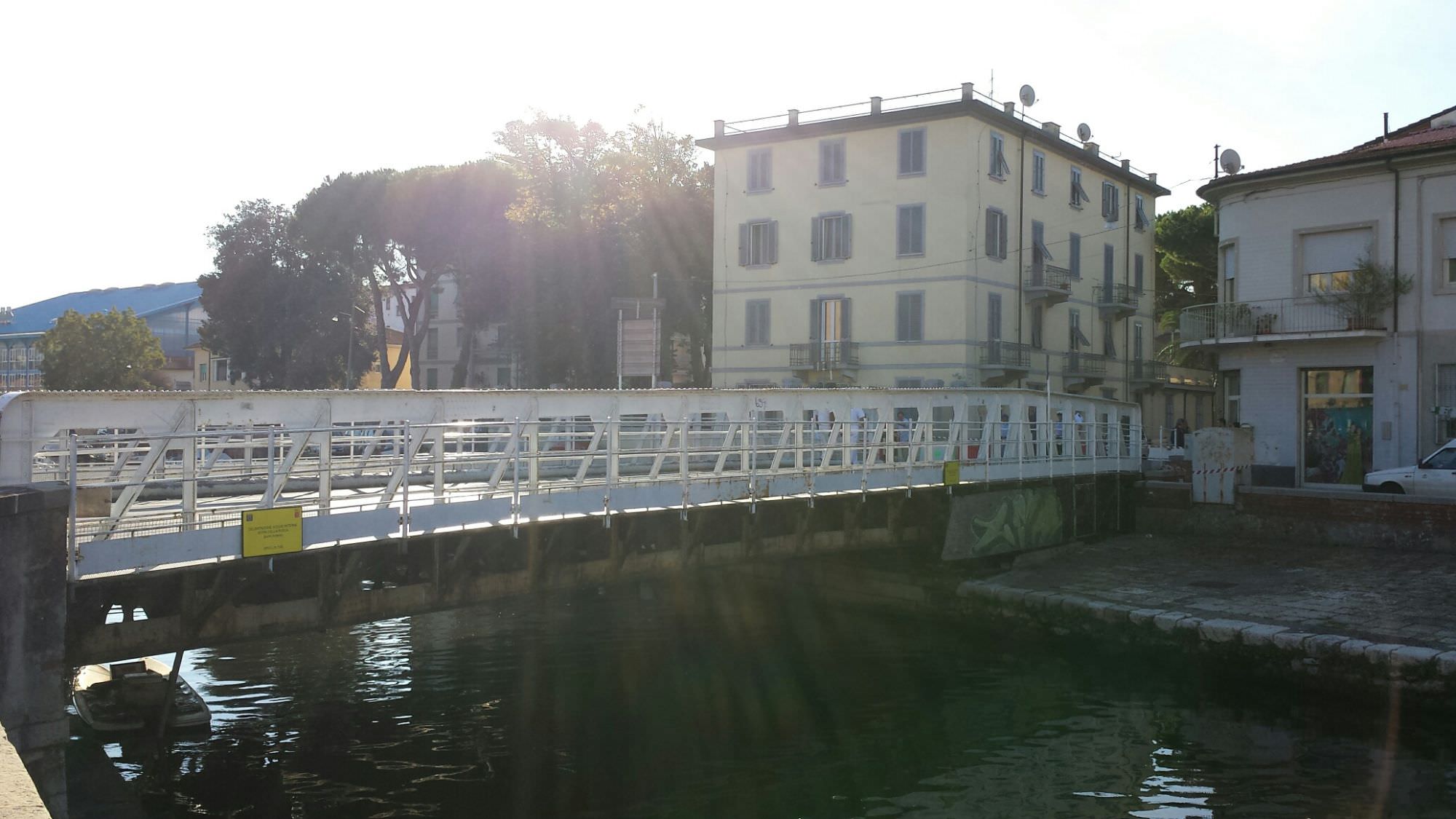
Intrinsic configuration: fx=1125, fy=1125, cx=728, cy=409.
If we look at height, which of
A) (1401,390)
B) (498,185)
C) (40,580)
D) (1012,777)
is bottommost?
(1012,777)

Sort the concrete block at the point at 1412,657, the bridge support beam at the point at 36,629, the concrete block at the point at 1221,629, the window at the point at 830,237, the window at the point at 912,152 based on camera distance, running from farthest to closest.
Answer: the window at the point at 830,237 → the window at the point at 912,152 → the concrete block at the point at 1221,629 → the concrete block at the point at 1412,657 → the bridge support beam at the point at 36,629

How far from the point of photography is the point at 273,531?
989cm

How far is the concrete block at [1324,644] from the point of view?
46.5 feet

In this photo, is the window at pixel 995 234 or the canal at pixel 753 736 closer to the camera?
the canal at pixel 753 736

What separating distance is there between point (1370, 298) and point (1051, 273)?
54.2 feet

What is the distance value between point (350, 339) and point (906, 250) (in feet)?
90.4

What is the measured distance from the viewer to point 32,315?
11306 centimetres

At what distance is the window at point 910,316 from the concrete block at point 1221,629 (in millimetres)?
23183

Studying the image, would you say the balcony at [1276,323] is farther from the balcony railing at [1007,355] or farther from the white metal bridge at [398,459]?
the balcony railing at [1007,355]

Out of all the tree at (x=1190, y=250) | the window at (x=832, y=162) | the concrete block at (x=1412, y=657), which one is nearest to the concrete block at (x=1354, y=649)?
the concrete block at (x=1412, y=657)

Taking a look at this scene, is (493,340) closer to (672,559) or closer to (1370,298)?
(1370,298)

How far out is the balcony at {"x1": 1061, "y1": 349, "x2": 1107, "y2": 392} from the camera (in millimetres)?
43219

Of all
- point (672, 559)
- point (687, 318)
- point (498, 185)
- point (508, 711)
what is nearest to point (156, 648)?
point (508, 711)

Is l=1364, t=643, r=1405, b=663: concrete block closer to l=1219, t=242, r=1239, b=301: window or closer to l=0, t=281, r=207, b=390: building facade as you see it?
l=1219, t=242, r=1239, b=301: window
